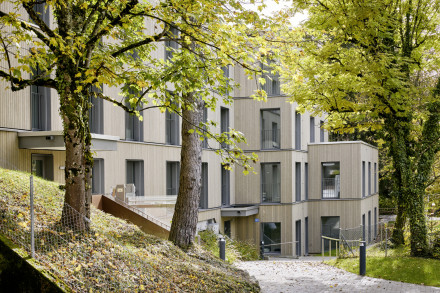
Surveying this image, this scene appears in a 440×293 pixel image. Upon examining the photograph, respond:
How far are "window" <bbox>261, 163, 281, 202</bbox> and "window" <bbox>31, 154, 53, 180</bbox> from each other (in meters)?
15.5

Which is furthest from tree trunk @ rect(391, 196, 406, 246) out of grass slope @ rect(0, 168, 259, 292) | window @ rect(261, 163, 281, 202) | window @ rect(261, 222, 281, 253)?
window @ rect(261, 163, 281, 202)

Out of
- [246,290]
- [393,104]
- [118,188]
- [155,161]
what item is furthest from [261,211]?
[246,290]

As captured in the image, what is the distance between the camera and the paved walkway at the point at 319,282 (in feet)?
45.2

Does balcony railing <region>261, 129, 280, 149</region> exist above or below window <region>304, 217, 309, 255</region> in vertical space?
above

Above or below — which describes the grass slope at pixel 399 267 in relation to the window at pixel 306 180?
below

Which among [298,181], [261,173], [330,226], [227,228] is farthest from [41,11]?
[330,226]

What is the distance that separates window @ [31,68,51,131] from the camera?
16.5 meters

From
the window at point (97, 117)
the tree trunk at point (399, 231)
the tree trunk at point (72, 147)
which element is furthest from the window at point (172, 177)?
the tree trunk at point (72, 147)

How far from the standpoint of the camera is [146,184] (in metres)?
A: 22.2

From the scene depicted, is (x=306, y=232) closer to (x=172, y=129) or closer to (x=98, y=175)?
(x=172, y=129)

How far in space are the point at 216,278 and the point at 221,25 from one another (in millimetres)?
5295

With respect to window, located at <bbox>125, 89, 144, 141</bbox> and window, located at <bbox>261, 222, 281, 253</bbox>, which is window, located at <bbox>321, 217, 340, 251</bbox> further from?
window, located at <bbox>125, 89, 144, 141</bbox>

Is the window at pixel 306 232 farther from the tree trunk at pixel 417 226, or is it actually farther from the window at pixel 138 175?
the tree trunk at pixel 417 226

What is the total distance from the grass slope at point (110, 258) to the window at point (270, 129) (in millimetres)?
17204
